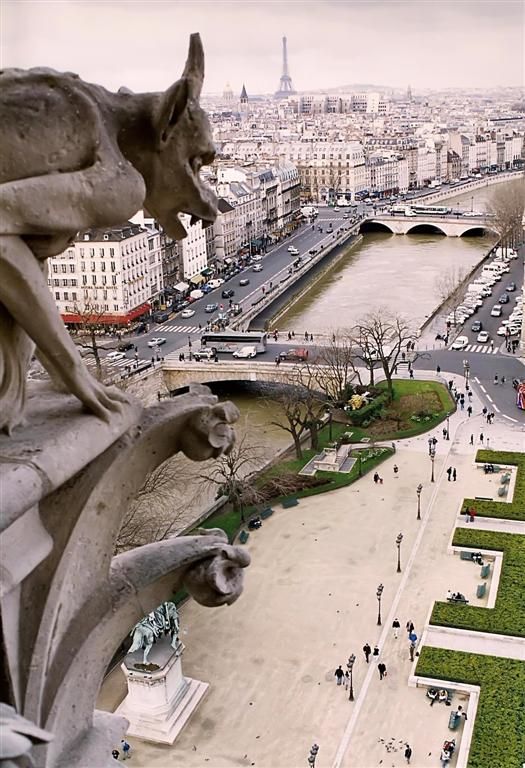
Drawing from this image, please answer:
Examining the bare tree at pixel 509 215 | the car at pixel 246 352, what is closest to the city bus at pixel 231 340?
the car at pixel 246 352

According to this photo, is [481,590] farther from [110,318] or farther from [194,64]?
[110,318]

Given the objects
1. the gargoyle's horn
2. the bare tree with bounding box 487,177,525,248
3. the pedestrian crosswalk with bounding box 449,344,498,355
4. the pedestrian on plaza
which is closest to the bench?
the pedestrian on plaza

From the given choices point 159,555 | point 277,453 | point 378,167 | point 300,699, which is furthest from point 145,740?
point 378,167

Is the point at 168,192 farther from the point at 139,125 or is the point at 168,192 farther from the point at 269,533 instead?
the point at 269,533

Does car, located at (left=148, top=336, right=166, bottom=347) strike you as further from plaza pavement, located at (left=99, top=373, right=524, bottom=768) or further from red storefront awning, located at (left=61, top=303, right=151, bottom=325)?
plaza pavement, located at (left=99, top=373, right=524, bottom=768)

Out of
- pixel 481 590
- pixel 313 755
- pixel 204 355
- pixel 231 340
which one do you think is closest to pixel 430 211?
pixel 231 340

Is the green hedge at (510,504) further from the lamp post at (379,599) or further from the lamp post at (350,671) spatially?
the lamp post at (350,671)
